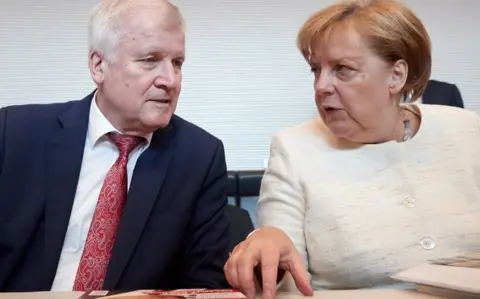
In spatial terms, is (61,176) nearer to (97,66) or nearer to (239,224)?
(97,66)

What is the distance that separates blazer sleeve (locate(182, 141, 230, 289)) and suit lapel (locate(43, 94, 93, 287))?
32cm

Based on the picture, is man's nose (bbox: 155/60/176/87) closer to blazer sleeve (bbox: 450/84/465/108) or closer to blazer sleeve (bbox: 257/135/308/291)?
blazer sleeve (bbox: 257/135/308/291)

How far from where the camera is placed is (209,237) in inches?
59.9

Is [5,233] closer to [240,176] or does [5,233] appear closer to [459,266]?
[459,266]

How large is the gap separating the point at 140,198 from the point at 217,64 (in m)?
1.61

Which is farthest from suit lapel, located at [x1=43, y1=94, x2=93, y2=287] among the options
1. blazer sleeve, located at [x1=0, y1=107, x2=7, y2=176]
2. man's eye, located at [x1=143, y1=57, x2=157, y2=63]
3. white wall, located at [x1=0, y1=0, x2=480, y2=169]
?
white wall, located at [x1=0, y1=0, x2=480, y2=169]

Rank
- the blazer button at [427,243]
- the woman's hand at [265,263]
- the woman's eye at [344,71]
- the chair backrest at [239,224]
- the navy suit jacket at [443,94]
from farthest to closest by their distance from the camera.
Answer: the navy suit jacket at [443,94] → the chair backrest at [239,224] → the woman's eye at [344,71] → the blazer button at [427,243] → the woman's hand at [265,263]

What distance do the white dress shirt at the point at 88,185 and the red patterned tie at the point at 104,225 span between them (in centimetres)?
2

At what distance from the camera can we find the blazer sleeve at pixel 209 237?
1.49 m

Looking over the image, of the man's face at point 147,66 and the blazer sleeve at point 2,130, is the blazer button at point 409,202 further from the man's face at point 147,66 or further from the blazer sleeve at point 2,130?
the blazer sleeve at point 2,130

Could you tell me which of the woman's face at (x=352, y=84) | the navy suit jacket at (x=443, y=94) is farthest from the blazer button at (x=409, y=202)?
the navy suit jacket at (x=443, y=94)

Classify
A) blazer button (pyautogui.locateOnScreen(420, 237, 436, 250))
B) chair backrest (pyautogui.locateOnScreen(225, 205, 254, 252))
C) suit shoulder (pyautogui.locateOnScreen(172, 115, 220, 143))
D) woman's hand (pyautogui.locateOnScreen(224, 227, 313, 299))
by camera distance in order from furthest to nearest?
1. chair backrest (pyautogui.locateOnScreen(225, 205, 254, 252))
2. suit shoulder (pyautogui.locateOnScreen(172, 115, 220, 143))
3. blazer button (pyautogui.locateOnScreen(420, 237, 436, 250))
4. woman's hand (pyautogui.locateOnScreen(224, 227, 313, 299))

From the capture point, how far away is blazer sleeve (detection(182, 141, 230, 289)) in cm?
149

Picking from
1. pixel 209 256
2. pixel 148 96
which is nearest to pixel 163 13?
pixel 148 96
